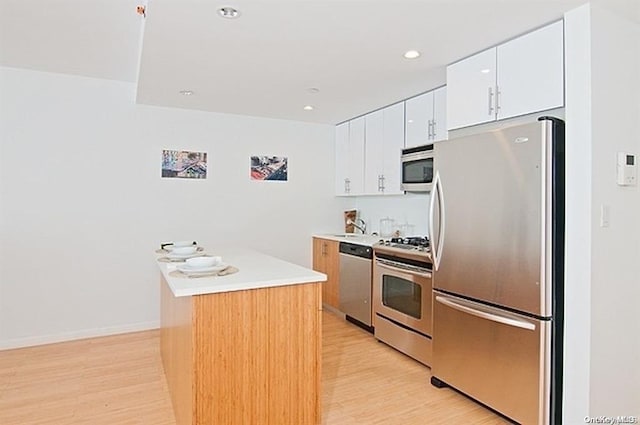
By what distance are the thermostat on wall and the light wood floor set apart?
5.18ft

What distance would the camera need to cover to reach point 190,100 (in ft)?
12.9

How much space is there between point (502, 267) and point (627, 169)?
0.88 metres

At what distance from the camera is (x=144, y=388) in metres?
2.76

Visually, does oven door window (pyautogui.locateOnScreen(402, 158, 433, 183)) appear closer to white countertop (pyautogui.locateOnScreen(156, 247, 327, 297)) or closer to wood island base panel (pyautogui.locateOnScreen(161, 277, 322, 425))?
white countertop (pyautogui.locateOnScreen(156, 247, 327, 297))

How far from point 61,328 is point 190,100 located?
8.41 ft

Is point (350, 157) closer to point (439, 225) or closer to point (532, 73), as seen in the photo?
point (439, 225)

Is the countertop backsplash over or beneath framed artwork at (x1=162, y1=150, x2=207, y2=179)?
beneath

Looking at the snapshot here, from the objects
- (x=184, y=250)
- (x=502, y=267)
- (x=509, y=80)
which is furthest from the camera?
(x=184, y=250)

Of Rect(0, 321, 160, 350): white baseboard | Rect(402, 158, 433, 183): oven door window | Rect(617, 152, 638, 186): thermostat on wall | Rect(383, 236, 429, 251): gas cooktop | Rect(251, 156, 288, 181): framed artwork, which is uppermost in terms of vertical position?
Rect(251, 156, 288, 181): framed artwork

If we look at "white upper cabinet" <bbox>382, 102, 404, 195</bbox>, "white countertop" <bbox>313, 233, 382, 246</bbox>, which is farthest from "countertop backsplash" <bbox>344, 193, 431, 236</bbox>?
"white countertop" <bbox>313, 233, 382, 246</bbox>

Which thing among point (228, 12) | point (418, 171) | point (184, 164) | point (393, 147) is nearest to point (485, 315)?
point (418, 171)

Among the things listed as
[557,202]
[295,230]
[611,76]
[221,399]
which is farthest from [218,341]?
[295,230]

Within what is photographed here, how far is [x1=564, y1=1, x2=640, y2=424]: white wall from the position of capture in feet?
6.57

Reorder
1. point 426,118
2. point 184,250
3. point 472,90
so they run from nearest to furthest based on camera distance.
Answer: point 472,90 < point 184,250 < point 426,118
